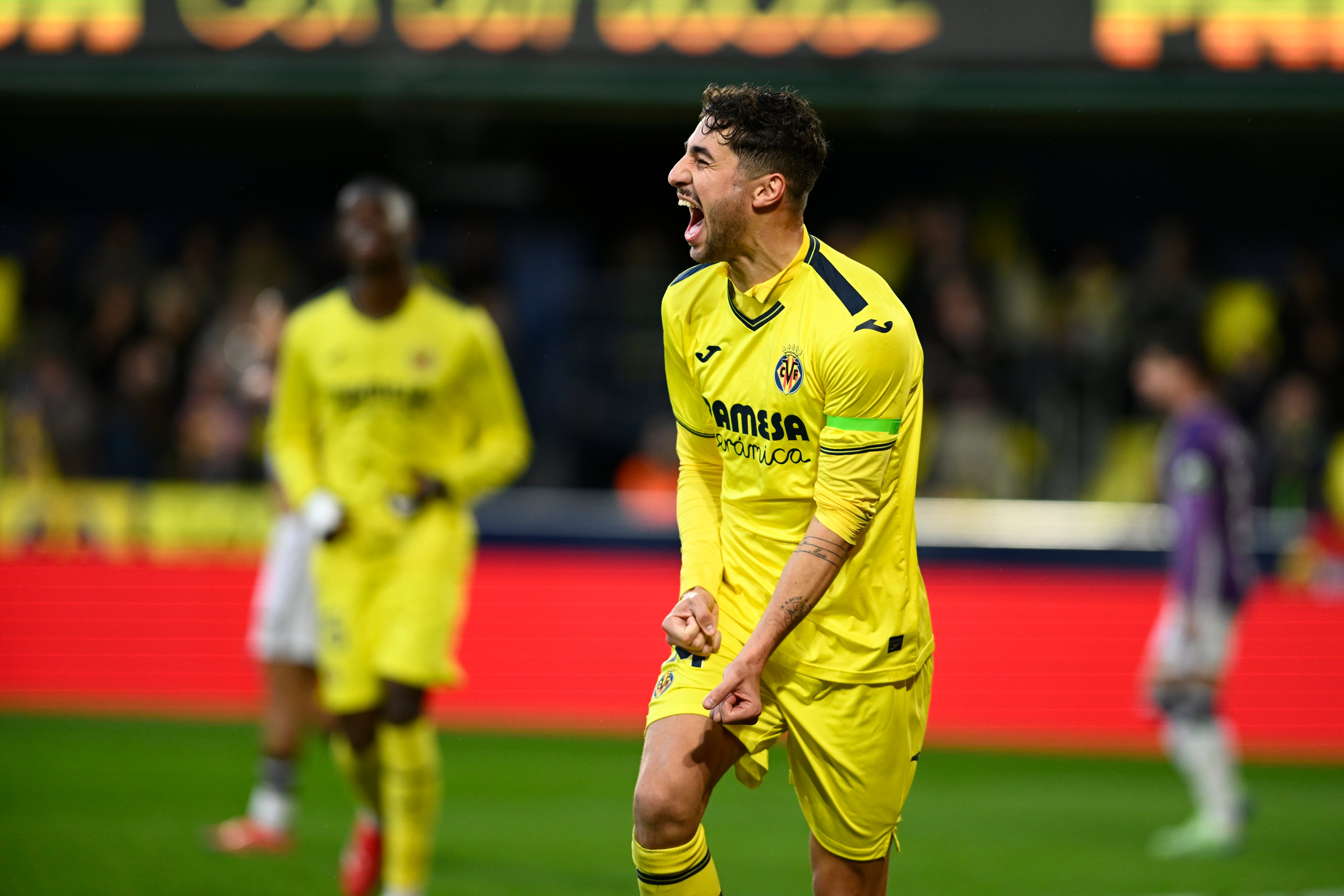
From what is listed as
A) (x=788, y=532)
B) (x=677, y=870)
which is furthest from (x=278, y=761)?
(x=788, y=532)

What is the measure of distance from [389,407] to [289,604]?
191 centimetres

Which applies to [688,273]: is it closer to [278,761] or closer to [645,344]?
[278,761]

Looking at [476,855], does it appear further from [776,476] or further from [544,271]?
[544,271]

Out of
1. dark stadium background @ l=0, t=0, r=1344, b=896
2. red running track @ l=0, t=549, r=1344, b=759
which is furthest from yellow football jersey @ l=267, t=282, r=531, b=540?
red running track @ l=0, t=549, r=1344, b=759

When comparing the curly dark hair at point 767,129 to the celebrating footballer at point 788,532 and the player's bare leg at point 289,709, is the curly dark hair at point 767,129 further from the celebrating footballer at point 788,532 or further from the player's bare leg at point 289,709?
the player's bare leg at point 289,709

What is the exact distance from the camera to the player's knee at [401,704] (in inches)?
232

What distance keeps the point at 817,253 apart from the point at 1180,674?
4.89m

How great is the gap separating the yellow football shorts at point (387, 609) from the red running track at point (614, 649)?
5.43 m

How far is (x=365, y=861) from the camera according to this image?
6.29 metres

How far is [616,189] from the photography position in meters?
15.7

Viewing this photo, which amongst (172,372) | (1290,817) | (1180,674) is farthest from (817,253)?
(172,372)

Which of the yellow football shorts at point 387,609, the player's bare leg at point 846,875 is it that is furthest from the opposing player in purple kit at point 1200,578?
the player's bare leg at point 846,875

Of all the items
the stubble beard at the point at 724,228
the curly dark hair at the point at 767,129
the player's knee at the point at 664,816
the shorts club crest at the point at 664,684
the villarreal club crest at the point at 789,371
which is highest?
the curly dark hair at the point at 767,129

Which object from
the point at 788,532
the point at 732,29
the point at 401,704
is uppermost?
the point at 732,29
